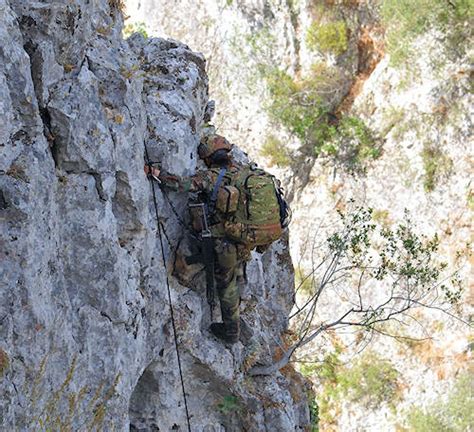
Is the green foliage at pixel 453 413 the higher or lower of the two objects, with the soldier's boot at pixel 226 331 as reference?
higher

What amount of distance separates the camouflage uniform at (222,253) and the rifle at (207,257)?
5 centimetres

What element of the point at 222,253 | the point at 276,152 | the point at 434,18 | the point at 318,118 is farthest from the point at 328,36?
the point at 222,253

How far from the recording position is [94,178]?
5184 millimetres

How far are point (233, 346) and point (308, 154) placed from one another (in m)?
12.5

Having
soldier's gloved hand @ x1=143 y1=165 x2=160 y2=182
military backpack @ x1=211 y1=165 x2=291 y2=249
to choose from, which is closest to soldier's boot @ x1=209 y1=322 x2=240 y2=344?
military backpack @ x1=211 y1=165 x2=291 y2=249

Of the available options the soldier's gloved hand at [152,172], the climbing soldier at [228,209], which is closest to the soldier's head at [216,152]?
the climbing soldier at [228,209]

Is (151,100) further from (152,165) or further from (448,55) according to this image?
(448,55)

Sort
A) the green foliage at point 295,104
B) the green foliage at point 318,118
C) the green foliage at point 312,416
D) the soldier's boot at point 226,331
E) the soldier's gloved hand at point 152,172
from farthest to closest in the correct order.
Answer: the green foliage at point 295,104, the green foliage at point 318,118, the green foliage at point 312,416, the soldier's boot at point 226,331, the soldier's gloved hand at point 152,172

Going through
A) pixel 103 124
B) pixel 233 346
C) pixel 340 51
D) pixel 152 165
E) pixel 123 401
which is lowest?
pixel 123 401

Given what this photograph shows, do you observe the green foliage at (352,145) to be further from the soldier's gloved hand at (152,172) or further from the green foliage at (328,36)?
the soldier's gloved hand at (152,172)

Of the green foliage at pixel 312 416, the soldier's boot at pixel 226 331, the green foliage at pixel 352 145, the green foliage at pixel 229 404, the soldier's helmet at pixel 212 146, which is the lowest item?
the green foliage at pixel 229 404

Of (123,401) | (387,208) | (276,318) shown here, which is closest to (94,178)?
(123,401)

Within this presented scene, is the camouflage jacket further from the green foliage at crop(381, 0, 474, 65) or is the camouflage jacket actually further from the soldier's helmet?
the green foliage at crop(381, 0, 474, 65)

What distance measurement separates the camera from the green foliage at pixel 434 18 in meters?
16.9
